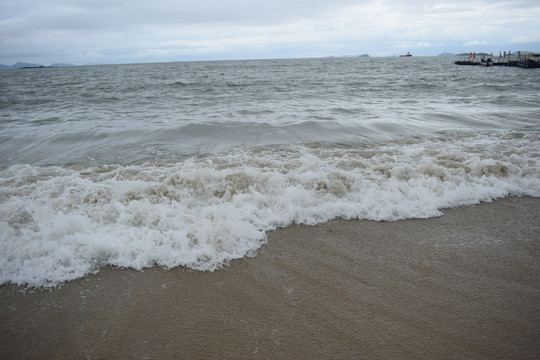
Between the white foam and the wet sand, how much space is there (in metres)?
0.24

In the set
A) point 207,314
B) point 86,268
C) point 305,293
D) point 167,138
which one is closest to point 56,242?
point 86,268

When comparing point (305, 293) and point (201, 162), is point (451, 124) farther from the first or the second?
point (305, 293)

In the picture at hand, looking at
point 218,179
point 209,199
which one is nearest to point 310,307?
point 209,199

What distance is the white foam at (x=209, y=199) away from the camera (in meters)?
2.86

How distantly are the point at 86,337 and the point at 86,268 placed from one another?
814 millimetres

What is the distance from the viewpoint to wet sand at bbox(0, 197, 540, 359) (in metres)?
1.96

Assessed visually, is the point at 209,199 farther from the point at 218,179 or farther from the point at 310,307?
the point at 310,307

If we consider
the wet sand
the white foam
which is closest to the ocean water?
the white foam

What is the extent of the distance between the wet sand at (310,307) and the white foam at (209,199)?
24cm

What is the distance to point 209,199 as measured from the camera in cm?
397

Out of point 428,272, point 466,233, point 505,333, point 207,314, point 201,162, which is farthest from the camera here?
point 201,162

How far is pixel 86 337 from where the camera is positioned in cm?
205

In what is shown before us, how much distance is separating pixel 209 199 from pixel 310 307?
2.14 metres

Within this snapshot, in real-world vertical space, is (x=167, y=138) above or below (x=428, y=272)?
above
